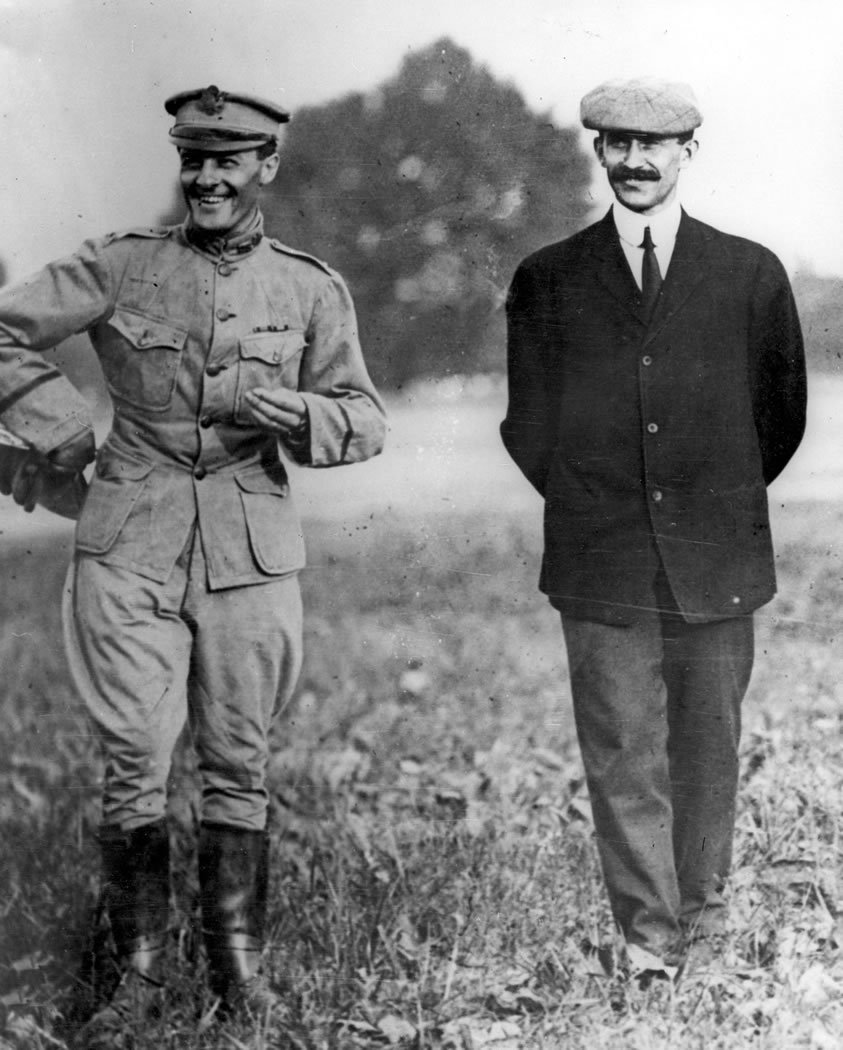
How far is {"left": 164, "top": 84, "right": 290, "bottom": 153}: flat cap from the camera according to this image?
3811 millimetres

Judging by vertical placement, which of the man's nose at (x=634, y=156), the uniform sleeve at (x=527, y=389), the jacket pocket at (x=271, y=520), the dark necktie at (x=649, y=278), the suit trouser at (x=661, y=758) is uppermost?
the man's nose at (x=634, y=156)

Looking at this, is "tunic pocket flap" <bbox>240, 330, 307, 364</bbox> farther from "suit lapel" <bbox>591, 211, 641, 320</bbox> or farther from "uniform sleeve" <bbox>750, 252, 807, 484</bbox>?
"uniform sleeve" <bbox>750, 252, 807, 484</bbox>

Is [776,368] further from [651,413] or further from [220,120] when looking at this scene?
[220,120]

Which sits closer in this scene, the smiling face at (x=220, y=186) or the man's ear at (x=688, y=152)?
the smiling face at (x=220, y=186)

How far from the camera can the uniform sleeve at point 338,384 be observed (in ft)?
12.6

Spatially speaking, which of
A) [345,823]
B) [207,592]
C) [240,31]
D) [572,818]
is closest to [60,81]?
[240,31]

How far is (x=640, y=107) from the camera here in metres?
3.90

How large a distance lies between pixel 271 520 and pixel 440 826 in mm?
1029

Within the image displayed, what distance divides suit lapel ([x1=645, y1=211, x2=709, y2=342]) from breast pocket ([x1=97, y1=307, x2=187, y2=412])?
1360 mm

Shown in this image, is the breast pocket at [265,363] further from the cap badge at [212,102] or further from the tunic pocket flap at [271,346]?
the cap badge at [212,102]

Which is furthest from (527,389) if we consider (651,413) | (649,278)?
(649,278)

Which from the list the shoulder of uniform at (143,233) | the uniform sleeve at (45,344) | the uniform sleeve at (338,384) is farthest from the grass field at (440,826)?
the shoulder of uniform at (143,233)

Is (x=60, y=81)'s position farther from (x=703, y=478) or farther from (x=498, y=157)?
(x=703, y=478)

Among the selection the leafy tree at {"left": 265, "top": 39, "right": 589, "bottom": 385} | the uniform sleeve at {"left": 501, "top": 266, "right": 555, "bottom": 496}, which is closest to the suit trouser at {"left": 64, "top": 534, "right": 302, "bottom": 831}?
the uniform sleeve at {"left": 501, "top": 266, "right": 555, "bottom": 496}
